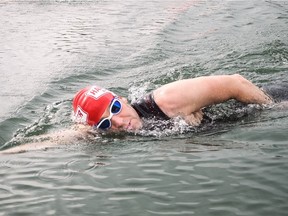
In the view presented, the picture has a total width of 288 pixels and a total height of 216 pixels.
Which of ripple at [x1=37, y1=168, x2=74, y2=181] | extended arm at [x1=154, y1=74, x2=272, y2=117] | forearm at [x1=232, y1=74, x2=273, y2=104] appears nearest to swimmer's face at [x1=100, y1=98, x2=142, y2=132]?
extended arm at [x1=154, y1=74, x2=272, y2=117]

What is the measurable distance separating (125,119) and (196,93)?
0.98 metres

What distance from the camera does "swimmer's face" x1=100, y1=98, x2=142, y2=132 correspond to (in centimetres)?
555

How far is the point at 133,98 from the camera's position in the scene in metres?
7.93

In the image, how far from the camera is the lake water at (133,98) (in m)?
4.11

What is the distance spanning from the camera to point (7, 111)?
740 centimetres

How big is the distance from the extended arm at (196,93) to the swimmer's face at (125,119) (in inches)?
15.0

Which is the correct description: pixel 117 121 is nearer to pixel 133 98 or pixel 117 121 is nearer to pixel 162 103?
pixel 162 103

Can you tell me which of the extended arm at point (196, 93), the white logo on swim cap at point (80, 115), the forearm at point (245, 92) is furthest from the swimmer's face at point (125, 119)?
the forearm at point (245, 92)

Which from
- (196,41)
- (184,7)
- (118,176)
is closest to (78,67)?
(196,41)

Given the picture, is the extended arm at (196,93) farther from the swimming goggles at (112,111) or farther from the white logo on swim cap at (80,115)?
the white logo on swim cap at (80,115)

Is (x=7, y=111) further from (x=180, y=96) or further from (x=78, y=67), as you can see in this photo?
(x=180, y=96)

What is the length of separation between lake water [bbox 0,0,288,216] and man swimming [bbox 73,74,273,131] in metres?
0.23

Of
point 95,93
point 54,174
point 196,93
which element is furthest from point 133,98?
point 54,174

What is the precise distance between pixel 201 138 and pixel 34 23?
10974 millimetres
